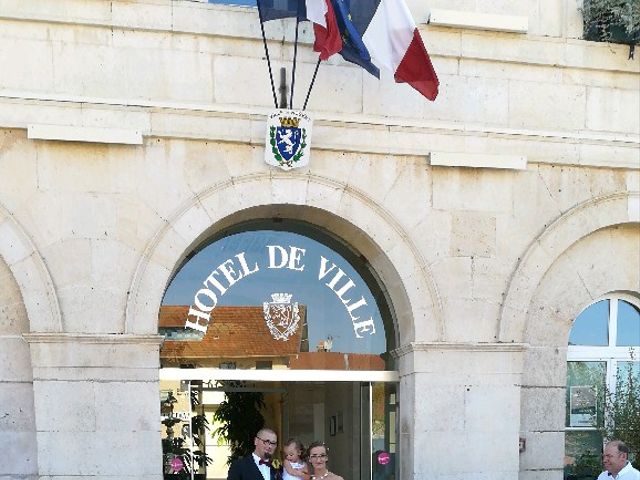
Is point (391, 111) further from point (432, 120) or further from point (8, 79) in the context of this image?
point (8, 79)

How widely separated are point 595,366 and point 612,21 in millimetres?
3734

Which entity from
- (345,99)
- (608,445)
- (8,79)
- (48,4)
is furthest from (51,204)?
(608,445)

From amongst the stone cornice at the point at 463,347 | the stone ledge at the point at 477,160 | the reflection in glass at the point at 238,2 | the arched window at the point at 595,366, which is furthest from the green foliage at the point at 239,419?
the reflection in glass at the point at 238,2

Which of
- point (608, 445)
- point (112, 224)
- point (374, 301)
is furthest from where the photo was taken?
point (374, 301)

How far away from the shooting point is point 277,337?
9.47 meters

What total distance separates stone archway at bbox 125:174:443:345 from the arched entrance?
0.39 m

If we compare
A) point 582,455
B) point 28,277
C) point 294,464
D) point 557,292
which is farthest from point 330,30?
point 582,455

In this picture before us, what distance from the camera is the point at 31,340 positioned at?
26.5ft

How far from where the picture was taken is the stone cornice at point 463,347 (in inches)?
353

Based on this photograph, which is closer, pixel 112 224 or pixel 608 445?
pixel 608 445

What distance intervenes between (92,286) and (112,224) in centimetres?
60

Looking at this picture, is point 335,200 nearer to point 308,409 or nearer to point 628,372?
point 308,409

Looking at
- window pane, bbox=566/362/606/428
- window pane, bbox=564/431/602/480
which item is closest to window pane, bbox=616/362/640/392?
window pane, bbox=566/362/606/428

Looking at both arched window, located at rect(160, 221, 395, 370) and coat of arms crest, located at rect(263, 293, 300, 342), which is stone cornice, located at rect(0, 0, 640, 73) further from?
coat of arms crest, located at rect(263, 293, 300, 342)
